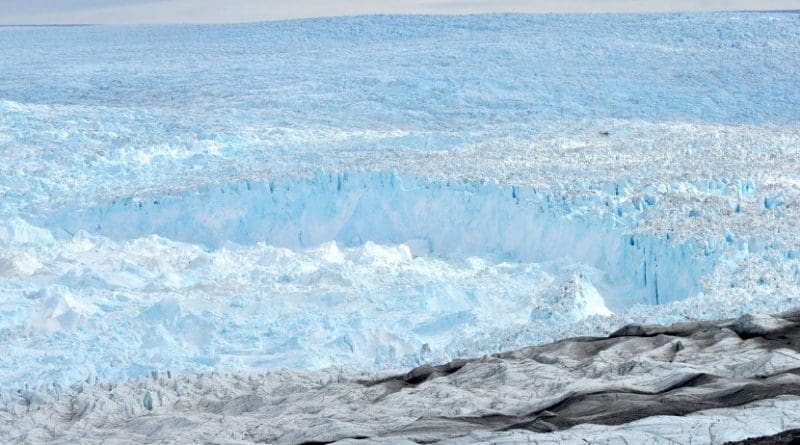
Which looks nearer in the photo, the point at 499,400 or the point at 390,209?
the point at 499,400

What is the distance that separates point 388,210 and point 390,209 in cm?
3

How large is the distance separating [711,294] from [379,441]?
4.12 metres

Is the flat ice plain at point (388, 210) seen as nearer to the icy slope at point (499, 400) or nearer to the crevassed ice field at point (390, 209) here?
the crevassed ice field at point (390, 209)

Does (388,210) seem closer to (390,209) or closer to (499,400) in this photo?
(390,209)

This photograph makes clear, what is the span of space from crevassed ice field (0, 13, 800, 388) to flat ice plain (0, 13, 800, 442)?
0.03 meters

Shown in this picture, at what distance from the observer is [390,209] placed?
11.0m

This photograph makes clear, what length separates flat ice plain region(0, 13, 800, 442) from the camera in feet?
25.4

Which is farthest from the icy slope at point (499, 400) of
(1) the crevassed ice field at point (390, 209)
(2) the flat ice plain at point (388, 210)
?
(1) the crevassed ice field at point (390, 209)

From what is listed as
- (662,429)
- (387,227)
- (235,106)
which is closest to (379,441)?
(662,429)

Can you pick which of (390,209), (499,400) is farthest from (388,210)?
(499,400)

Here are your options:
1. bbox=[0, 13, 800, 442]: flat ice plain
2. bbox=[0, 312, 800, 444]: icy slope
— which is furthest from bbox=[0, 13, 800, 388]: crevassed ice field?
bbox=[0, 312, 800, 444]: icy slope

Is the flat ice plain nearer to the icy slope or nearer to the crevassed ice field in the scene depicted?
the crevassed ice field

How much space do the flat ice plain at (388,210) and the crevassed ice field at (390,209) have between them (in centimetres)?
3

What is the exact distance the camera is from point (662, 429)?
379 cm
